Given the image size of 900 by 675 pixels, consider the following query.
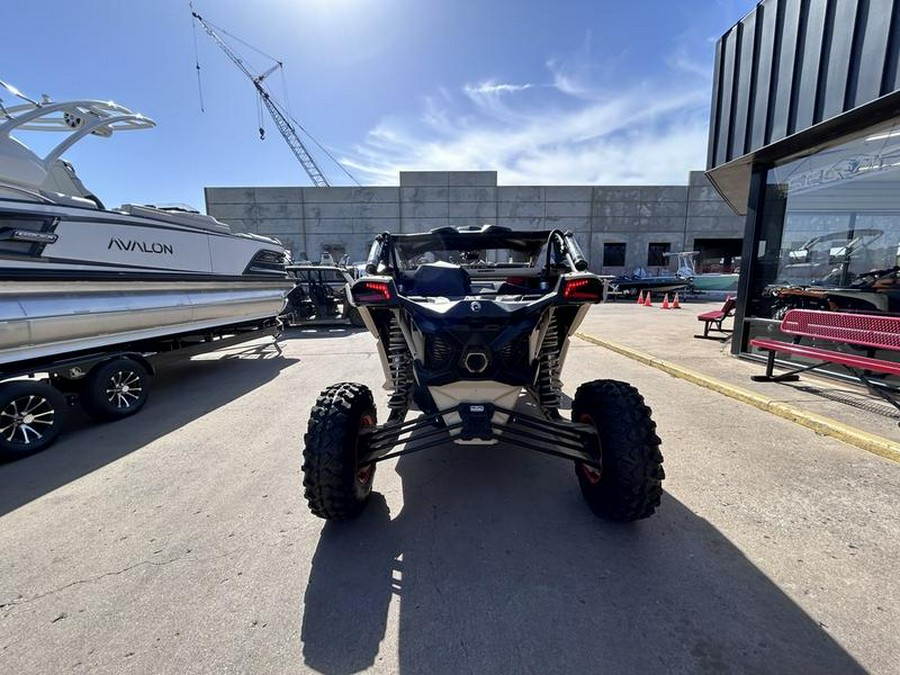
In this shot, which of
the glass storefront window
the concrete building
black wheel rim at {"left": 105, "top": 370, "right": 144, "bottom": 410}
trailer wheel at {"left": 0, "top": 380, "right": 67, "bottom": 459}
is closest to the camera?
trailer wheel at {"left": 0, "top": 380, "right": 67, "bottom": 459}

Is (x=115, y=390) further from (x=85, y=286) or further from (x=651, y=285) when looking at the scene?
(x=651, y=285)

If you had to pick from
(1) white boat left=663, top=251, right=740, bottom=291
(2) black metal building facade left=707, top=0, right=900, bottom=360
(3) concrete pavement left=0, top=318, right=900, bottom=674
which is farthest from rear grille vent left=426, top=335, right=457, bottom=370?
(1) white boat left=663, top=251, right=740, bottom=291

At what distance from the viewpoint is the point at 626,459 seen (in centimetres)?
208

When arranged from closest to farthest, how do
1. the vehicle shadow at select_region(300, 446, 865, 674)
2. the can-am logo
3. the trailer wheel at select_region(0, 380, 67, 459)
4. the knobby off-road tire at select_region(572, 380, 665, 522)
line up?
the vehicle shadow at select_region(300, 446, 865, 674) < the knobby off-road tire at select_region(572, 380, 665, 522) < the trailer wheel at select_region(0, 380, 67, 459) < the can-am logo

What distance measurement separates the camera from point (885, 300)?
5219 millimetres

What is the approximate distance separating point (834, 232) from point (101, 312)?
33.9 feet

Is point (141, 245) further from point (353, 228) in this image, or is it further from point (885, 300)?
point (353, 228)

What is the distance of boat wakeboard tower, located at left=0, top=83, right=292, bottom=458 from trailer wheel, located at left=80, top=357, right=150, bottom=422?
12 millimetres

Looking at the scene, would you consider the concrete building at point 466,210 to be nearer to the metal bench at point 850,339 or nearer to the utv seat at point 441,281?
the metal bench at point 850,339

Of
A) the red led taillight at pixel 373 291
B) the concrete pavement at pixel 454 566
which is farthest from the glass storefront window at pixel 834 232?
the red led taillight at pixel 373 291

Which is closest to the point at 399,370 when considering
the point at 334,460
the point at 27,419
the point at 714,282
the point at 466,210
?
the point at 334,460

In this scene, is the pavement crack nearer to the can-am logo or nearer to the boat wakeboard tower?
the boat wakeboard tower

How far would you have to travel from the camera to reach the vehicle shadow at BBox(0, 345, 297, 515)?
3100mm

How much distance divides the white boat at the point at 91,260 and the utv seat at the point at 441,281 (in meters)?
4.03
